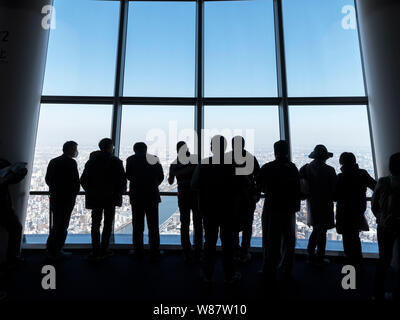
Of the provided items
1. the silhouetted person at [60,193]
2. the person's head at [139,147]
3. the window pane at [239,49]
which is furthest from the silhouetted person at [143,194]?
the window pane at [239,49]

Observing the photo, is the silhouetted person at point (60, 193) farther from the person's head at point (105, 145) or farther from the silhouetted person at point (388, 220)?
the silhouetted person at point (388, 220)

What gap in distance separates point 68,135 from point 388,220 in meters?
4.06

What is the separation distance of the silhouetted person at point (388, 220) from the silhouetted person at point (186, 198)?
5.68 ft

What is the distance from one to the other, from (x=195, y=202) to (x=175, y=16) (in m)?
3.29

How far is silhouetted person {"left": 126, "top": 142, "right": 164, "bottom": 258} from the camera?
2.65 meters

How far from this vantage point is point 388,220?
1697 millimetres

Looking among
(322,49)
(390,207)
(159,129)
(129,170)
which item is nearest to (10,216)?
(129,170)

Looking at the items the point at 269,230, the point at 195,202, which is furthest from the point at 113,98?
the point at 269,230

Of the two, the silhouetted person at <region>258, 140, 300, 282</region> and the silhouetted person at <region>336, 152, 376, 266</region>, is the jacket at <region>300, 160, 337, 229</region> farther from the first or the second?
the silhouetted person at <region>258, 140, 300, 282</region>

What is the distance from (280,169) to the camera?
204 centimetres

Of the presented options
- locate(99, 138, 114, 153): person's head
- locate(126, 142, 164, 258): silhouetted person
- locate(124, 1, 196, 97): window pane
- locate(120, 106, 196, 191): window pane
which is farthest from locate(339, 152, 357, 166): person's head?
locate(99, 138, 114, 153): person's head

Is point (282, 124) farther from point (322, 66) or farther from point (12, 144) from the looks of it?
point (12, 144)

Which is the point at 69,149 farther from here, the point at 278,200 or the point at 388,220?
the point at 388,220

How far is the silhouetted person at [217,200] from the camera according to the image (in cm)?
196
